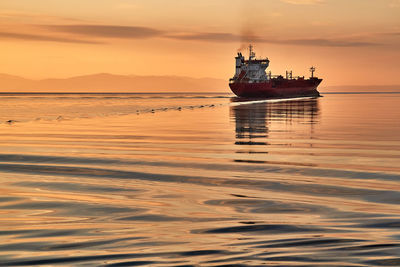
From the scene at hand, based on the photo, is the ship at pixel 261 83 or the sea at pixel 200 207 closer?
the sea at pixel 200 207

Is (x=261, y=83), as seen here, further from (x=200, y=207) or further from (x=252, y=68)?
(x=200, y=207)

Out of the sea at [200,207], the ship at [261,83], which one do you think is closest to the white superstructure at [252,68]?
the ship at [261,83]

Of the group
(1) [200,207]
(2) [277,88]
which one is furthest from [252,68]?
(1) [200,207]

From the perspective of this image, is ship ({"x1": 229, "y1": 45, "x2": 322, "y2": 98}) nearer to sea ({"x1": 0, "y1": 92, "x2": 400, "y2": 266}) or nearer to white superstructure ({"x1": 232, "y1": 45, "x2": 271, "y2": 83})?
white superstructure ({"x1": 232, "y1": 45, "x2": 271, "y2": 83})

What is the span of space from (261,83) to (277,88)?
20.7 ft

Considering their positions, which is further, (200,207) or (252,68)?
(252,68)

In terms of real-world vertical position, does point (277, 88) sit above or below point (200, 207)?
above

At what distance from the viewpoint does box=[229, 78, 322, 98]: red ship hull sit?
119 metres

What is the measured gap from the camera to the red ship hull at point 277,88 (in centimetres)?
11919

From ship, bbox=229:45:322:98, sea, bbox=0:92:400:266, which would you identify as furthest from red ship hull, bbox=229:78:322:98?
sea, bbox=0:92:400:266

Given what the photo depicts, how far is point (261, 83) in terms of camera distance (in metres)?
119

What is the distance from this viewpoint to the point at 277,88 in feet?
406

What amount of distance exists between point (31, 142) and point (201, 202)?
490 inches

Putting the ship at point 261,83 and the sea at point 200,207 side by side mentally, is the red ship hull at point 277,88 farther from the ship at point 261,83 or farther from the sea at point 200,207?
the sea at point 200,207
